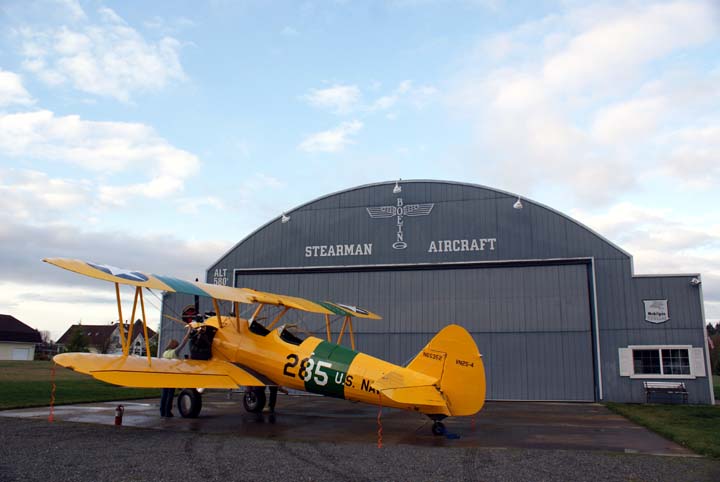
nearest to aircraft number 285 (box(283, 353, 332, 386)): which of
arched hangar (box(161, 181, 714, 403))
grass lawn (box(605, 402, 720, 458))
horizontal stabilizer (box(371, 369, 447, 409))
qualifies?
horizontal stabilizer (box(371, 369, 447, 409))

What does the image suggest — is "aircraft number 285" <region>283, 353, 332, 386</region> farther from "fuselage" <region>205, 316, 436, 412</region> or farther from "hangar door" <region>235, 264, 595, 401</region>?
"hangar door" <region>235, 264, 595, 401</region>

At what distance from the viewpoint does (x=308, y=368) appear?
11.3 metres

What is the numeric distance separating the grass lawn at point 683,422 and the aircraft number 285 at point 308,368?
688 cm

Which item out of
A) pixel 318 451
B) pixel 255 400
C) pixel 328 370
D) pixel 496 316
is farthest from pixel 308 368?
pixel 496 316

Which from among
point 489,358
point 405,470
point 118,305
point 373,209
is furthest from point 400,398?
point 373,209

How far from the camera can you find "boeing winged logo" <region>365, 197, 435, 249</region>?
20391 millimetres

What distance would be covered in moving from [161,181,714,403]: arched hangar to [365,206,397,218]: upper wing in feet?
0.14

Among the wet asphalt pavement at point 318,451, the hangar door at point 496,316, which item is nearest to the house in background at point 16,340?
the hangar door at point 496,316

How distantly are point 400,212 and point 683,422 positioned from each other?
38.3 ft

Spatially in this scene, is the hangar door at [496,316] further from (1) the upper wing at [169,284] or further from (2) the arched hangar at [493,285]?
(1) the upper wing at [169,284]

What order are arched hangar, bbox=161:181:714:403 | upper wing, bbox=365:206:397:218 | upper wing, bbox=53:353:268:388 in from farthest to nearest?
upper wing, bbox=365:206:397:218, arched hangar, bbox=161:181:714:403, upper wing, bbox=53:353:268:388

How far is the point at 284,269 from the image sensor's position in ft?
71.2

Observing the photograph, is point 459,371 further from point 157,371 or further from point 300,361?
point 157,371

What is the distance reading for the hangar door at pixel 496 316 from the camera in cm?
1830
